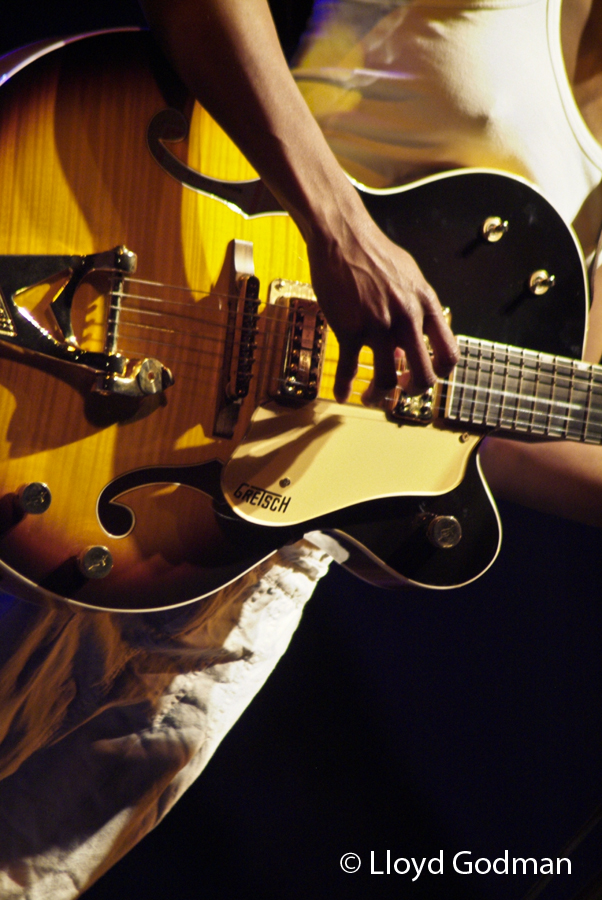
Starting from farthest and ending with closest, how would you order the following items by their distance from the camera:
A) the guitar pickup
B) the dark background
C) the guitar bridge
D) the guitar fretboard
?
1. the dark background
2. the guitar fretboard
3. the guitar pickup
4. the guitar bridge

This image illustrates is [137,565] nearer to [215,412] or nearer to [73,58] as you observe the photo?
[215,412]

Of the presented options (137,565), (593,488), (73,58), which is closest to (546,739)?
(593,488)

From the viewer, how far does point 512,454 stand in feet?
3.56

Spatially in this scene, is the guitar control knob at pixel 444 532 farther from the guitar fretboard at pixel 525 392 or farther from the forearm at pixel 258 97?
the forearm at pixel 258 97

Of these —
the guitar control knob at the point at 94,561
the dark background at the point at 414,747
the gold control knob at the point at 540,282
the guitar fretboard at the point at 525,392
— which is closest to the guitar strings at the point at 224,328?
the guitar fretboard at the point at 525,392

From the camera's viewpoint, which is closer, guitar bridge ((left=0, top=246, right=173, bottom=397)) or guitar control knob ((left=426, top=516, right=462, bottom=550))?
guitar bridge ((left=0, top=246, right=173, bottom=397))

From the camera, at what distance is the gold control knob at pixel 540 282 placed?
0.92m

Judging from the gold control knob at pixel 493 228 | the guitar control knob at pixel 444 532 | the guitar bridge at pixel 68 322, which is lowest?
the guitar control knob at pixel 444 532

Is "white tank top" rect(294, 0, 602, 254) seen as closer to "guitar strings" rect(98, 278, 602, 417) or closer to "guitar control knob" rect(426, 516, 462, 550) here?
"guitar strings" rect(98, 278, 602, 417)

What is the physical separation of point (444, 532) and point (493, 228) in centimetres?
43

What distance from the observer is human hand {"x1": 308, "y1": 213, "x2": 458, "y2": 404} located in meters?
0.66

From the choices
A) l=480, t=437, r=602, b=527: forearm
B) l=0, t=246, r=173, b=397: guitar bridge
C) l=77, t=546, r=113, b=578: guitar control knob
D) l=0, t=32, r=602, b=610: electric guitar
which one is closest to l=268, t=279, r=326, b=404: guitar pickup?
l=0, t=32, r=602, b=610: electric guitar

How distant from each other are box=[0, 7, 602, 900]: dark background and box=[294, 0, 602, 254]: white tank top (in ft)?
2.85

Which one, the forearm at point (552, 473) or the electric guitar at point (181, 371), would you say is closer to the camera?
the electric guitar at point (181, 371)
